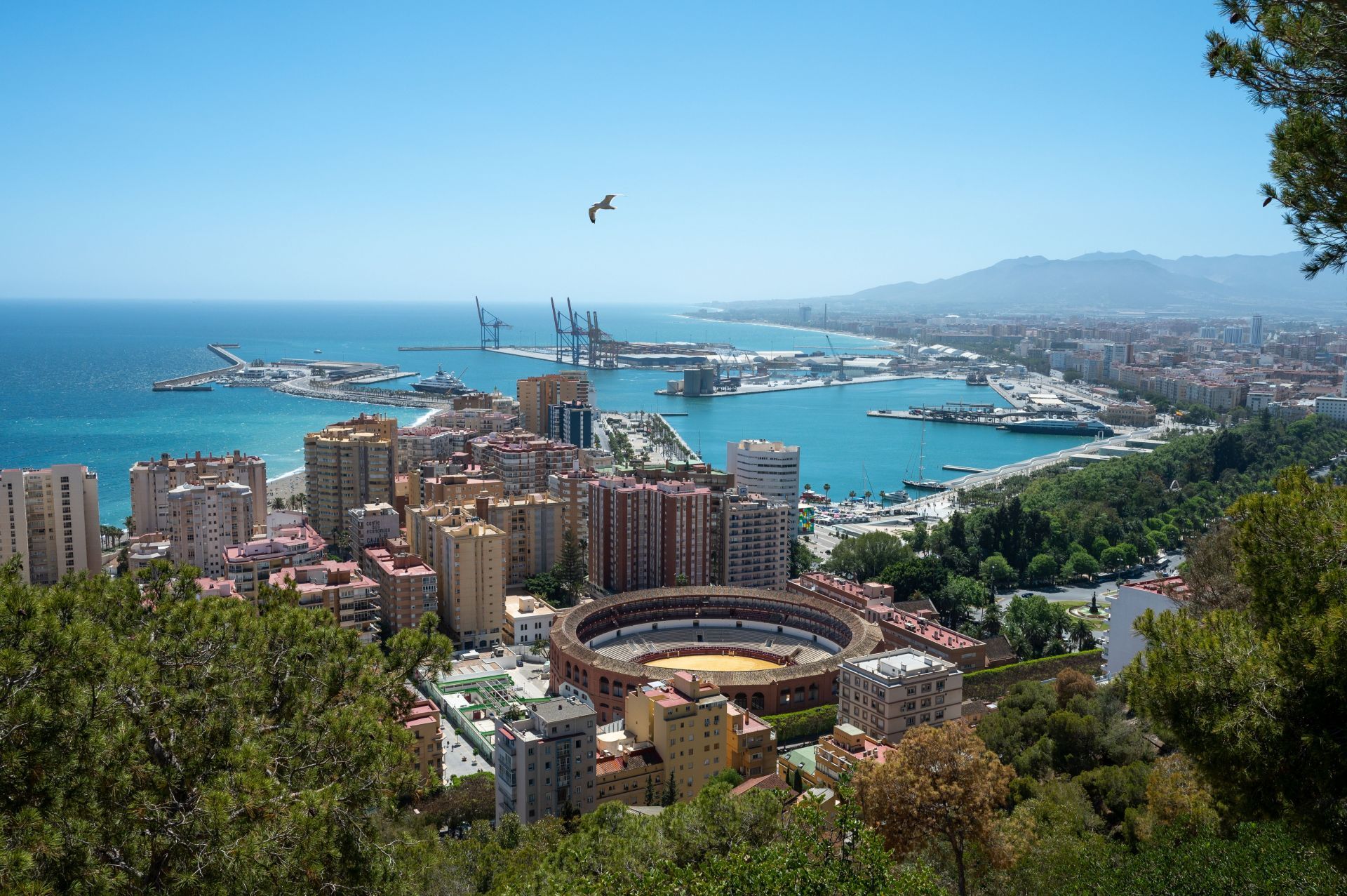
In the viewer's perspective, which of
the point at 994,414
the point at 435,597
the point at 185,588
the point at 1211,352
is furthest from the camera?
the point at 1211,352

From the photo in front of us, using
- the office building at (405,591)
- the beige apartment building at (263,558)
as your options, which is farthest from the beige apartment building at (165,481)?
the office building at (405,591)

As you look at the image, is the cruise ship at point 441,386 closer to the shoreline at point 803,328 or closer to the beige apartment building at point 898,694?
the beige apartment building at point 898,694

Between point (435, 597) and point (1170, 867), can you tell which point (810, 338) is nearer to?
point (435, 597)

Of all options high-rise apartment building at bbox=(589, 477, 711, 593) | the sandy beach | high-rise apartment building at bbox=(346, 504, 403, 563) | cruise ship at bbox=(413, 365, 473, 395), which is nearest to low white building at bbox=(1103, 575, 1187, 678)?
high-rise apartment building at bbox=(589, 477, 711, 593)

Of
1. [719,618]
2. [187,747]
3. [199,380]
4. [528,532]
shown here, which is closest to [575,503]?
[528,532]

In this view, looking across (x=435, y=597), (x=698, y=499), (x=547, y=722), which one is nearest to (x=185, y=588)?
(x=547, y=722)

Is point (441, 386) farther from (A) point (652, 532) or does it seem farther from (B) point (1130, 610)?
(B) point (1130, 610)
